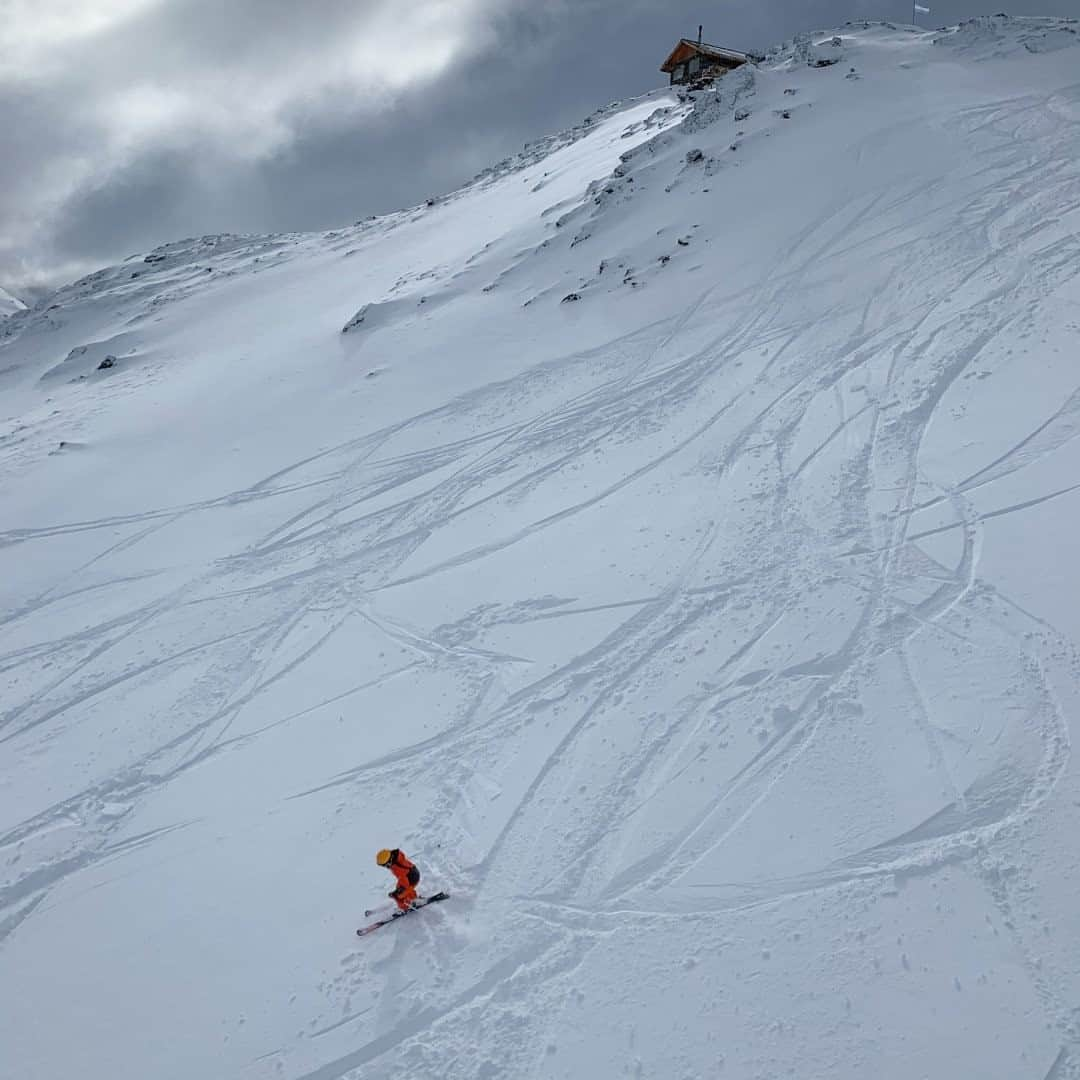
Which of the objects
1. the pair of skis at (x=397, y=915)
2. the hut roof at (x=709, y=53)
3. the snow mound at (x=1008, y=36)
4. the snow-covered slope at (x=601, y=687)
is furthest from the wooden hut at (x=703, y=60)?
the pair of skis at (x=397, y=915)

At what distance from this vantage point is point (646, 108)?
46844 millimetres

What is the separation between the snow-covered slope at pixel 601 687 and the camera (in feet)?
18.1

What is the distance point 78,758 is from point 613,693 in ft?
22.6

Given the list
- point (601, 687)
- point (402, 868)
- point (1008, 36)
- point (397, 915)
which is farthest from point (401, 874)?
point (1008, 36)

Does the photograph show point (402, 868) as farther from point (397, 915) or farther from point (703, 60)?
point (703, 60)

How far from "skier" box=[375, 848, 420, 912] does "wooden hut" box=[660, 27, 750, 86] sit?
52.5 metres

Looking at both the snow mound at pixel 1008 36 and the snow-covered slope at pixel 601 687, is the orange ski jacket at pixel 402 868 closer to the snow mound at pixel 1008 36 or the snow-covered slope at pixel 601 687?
the snow-covered slope at pixel 601 687

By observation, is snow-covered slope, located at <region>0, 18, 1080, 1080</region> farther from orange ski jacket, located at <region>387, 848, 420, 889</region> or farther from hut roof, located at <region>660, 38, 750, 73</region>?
hut roof, located at <region>660, 38, 750, 73</region>

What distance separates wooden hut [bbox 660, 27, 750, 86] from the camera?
46.7 meters

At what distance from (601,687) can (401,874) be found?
10.8 ft

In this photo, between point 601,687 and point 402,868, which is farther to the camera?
point 601,687

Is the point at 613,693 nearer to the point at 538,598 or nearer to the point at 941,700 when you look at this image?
the point at 538,598

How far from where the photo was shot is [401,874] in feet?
19.6

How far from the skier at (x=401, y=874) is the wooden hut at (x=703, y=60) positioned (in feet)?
172
